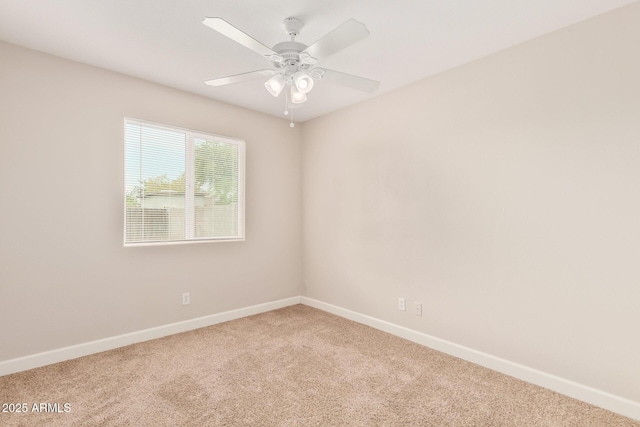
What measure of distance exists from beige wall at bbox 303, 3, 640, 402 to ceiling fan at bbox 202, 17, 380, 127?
1.09m

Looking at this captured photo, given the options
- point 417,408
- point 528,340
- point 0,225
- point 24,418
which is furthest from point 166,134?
point 528,340

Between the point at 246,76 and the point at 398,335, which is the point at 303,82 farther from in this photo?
the point at 398,335

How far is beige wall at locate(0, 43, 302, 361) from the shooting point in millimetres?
2371

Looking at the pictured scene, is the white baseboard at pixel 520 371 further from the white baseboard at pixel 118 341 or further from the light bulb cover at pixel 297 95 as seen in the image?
the light bulb cover at pixel 297 95

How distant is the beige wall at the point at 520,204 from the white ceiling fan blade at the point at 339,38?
1.45 metres

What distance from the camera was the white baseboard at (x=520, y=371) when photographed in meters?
1.92

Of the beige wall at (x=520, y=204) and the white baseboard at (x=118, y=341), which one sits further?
the white baseboard at (x=118, y=341)

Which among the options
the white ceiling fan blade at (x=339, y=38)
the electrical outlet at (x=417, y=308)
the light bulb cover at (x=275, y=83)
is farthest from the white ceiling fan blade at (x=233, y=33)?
the electrical outlet at (x=417, y=308)

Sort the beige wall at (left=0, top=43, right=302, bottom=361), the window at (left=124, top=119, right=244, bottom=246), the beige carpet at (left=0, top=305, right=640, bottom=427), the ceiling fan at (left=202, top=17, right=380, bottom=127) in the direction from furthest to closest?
the window at (left=124, top=119, right=244, bottom=246), the beige wall at (left=0, top=43, right=302, bottom=361), the beige carpet at (left=0, top=305, right=640, bottom=427), the ceiling fan at (left=202, top=17, right=380, bottom=127)

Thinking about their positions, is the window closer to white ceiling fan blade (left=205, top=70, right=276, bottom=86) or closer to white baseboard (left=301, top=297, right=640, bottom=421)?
white ceiling fan blade (left=205, top=70, right=276, bottom=86)

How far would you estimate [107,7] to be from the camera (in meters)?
1.93

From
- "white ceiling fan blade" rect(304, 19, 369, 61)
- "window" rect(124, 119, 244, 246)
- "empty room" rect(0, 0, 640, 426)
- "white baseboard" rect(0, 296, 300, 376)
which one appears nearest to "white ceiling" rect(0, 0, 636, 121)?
"empty room" rect(0, 0, 640, 426)

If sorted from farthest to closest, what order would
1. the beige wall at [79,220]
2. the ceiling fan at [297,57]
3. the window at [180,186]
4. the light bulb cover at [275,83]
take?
the window at [180,186], the beige wall at [79,220], the light bulb cover at [275,83], the ceiling fan at [297,57]

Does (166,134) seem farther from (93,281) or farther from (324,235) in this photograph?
(324,235)
